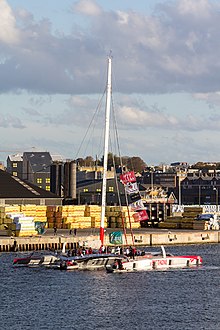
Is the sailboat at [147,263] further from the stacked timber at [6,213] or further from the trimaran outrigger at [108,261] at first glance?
the stacked timber at [6,213]

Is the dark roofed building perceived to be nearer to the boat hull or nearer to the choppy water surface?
the choppy water surface

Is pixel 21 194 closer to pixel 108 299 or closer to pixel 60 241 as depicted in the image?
pixel 60 241

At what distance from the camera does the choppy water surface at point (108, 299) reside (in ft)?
225

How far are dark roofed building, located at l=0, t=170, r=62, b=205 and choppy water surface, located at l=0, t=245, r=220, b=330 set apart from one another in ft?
205

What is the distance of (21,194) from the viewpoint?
16988 cm

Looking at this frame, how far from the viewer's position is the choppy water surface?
68.5 meters

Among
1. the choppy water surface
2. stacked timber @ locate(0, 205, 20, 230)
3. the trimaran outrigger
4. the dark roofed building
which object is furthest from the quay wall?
the dark roofed building

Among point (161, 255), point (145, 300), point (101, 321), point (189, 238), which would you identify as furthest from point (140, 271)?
→ point (189, 238)

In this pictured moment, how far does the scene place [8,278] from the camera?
307ft

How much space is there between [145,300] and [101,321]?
36.6ft

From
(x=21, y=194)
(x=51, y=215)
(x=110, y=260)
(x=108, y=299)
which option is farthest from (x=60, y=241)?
(x=21, y=194)

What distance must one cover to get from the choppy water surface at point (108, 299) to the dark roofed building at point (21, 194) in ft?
205

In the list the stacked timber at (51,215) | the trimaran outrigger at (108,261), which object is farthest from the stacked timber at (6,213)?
the trimaran outrigger at (108,261)

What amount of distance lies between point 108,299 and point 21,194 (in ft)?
302
